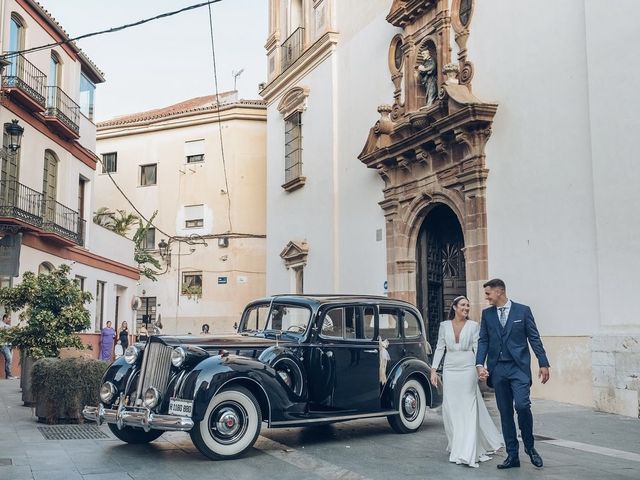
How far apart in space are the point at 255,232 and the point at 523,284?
61.6 feet

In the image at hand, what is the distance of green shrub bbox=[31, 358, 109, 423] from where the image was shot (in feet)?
32.7

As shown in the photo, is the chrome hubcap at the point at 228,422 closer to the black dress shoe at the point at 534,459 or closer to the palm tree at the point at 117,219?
the black dress shoe at the point at 534,459

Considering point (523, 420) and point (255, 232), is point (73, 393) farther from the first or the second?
point (255, 232)

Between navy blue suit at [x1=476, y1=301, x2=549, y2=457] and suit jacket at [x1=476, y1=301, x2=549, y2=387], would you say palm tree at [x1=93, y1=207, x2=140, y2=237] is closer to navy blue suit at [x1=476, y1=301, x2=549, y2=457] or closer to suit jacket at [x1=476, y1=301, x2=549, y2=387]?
suit jacket at [x1=476, y1=301, x2=549, y2=387]

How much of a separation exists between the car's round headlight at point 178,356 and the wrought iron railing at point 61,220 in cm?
1371

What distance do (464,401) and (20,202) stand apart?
14998mm

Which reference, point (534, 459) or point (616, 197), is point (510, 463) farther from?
point (616, 197)

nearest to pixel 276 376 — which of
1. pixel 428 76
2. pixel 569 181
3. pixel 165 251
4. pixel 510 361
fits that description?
pixel 510 361

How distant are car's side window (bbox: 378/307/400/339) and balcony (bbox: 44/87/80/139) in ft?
47.4

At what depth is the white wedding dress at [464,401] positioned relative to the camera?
7.32 meters

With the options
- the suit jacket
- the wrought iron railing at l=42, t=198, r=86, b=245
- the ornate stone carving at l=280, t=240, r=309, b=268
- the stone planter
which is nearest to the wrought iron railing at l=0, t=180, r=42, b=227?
the wrought iron railing at l=42, t=198, r=86, b=245

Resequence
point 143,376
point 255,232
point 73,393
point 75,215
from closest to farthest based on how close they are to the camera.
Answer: point 143,376 < point 73,393 < point 75,215 < point 255,232

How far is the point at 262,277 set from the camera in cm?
3061

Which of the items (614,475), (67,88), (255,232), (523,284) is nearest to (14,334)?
(523,284)
